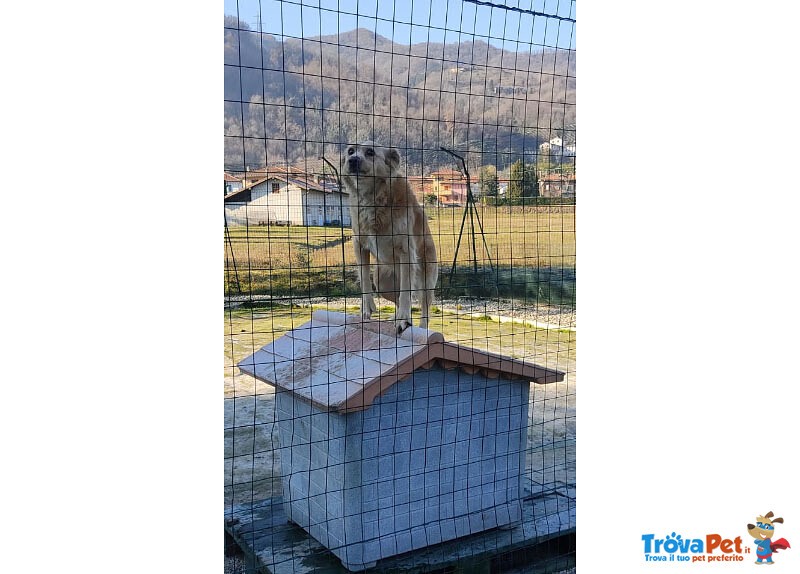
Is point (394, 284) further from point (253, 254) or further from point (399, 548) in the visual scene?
point (253, 254)

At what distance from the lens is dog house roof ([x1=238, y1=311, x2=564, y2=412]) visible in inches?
90.4

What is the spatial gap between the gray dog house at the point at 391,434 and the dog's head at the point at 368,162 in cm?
54

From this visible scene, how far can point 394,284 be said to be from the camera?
2715mm

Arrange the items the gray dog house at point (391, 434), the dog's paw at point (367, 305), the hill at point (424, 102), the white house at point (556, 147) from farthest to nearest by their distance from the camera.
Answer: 1. the white house at point (556, 147)
2. the dog's paw at point (367, 305)
3. the gray dog house at point (391, 434)
4. the hill at point (424, 102)

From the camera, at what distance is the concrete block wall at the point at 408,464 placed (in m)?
2.38

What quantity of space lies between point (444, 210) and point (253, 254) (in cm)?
203

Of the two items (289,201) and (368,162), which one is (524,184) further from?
(289,201)

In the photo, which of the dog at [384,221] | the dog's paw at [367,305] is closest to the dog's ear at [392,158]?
the dog at [384,221]

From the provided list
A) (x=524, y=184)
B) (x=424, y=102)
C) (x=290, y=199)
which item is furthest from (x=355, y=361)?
(x=290, y=199)

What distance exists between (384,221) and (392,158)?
0.77ft

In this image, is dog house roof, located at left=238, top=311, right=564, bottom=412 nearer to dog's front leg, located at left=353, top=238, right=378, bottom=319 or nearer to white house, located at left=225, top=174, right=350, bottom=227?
dog's front leg, located at left=353, top=238, right=378, bottom=319
